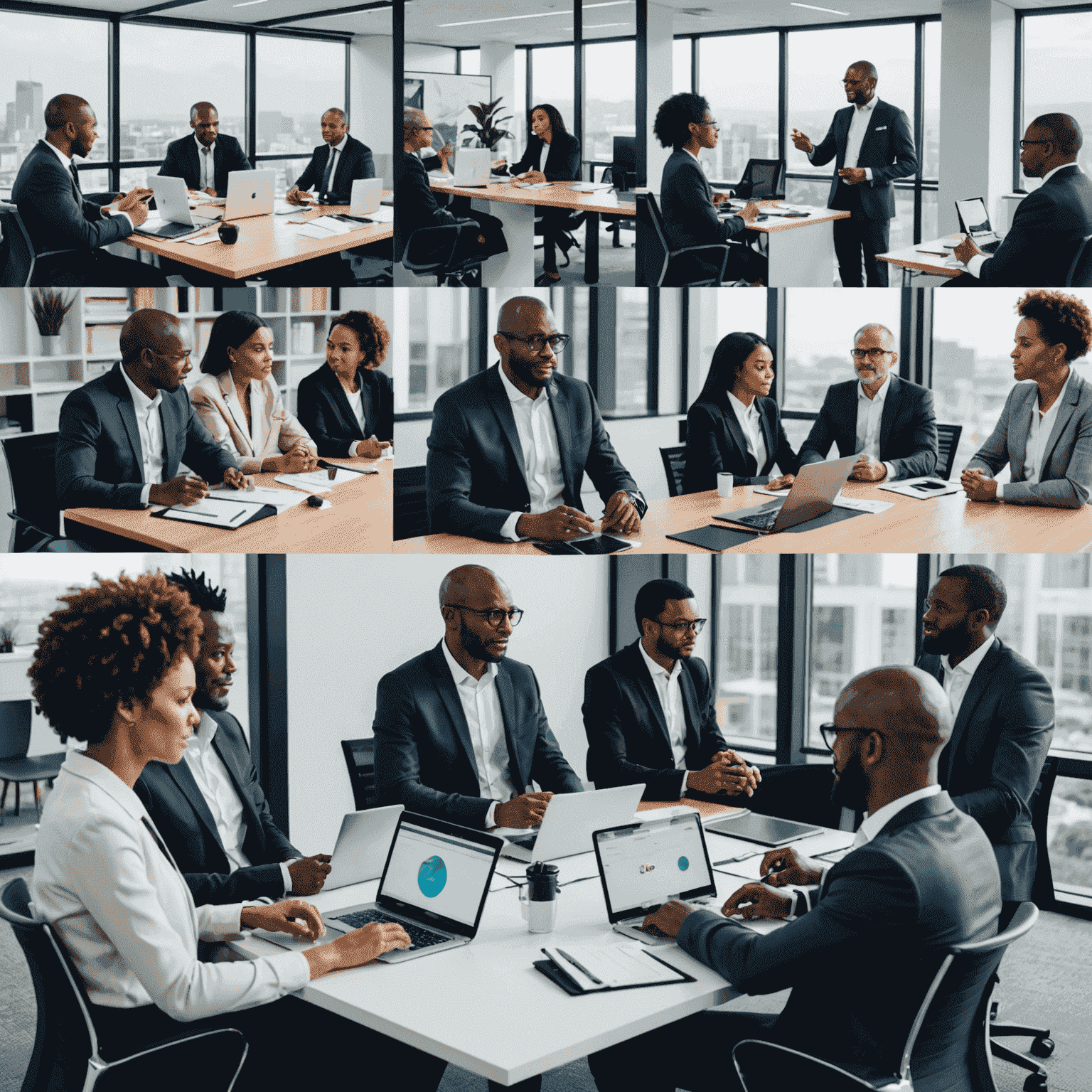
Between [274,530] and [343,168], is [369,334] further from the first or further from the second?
[274,530]

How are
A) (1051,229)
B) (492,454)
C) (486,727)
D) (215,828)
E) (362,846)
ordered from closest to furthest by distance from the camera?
1. (362,846)
2. (215,828)
3. (486,727)
4. (492,454)
5. (1051,229)

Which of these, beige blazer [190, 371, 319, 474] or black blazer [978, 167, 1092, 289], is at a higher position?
black blazer [978, 167, 1092, 289]

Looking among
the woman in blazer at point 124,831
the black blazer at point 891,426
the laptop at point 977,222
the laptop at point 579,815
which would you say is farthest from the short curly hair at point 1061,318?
the woman in blazer at point 124,831

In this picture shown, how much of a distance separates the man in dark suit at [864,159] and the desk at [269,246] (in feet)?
5.43

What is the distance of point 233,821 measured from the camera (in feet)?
9.34

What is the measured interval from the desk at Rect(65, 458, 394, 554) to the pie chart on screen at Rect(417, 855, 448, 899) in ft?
4.11

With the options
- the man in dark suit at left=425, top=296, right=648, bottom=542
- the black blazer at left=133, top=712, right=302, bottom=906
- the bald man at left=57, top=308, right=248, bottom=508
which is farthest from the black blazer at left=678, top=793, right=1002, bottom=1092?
the bald man at left=57, top=308, right=248, bottom=508

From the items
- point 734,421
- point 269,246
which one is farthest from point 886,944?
point 269,246

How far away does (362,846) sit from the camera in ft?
7.91

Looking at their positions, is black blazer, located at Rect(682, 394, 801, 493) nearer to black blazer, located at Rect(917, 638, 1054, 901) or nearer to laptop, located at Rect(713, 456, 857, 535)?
laptop, located at Rect(713, 456, 857, 535)

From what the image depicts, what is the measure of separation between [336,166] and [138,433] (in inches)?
46.0

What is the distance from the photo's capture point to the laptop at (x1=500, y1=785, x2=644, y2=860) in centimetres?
246

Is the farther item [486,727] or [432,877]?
[486,727]

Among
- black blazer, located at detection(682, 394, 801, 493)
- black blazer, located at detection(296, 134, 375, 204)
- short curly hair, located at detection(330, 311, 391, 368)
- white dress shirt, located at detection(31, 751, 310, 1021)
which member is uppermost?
black blazer, located at detection(296, 134, 375, 204)
